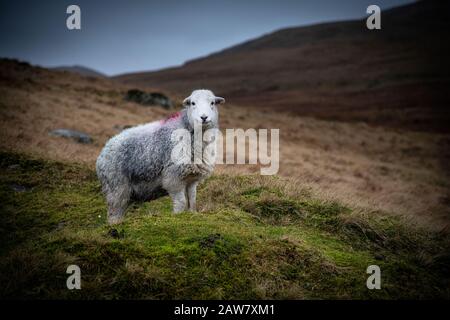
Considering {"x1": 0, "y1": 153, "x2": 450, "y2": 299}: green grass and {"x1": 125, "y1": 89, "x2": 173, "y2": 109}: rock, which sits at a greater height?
{"x1": 125, "y1": 89, "x2": 173, "y2": 109}: rock

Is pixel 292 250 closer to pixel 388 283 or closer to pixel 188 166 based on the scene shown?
pixel 388 283

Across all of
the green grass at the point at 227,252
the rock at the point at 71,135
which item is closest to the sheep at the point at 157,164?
the green grass at the point at 227,252

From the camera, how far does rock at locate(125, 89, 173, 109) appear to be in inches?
1374

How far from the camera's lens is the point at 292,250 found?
587 centimetres

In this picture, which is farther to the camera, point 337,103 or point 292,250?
point 337,103

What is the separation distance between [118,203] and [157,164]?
3.88 feet

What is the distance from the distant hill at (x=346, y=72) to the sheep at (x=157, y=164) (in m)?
40.6

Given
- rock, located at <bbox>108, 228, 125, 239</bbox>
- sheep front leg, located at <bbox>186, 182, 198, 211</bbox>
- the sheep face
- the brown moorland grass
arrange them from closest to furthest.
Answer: rock, located at <bbox>108, 228, 125, 239</bbox>
the sheep face
sheep front leg, located at <bbox>186, 182, 198, 211</bbox>
the brown moorland grass

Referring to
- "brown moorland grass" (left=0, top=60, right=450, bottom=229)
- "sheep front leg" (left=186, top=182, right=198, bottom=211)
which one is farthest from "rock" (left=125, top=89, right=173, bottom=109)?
"sheep front leg" (left=186, top=182, right=198, bottom=211)

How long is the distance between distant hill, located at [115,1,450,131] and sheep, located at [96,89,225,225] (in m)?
40.6

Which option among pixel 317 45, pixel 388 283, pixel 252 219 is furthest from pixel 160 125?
pixel 317 45

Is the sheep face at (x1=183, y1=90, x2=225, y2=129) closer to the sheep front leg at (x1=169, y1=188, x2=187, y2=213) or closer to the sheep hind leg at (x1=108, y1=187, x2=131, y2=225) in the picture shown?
the sheep front leg at (x1=169, y1=188, x2=187, y2=213)

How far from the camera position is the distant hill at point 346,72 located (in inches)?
2141

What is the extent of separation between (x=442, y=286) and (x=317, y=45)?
11605cm
